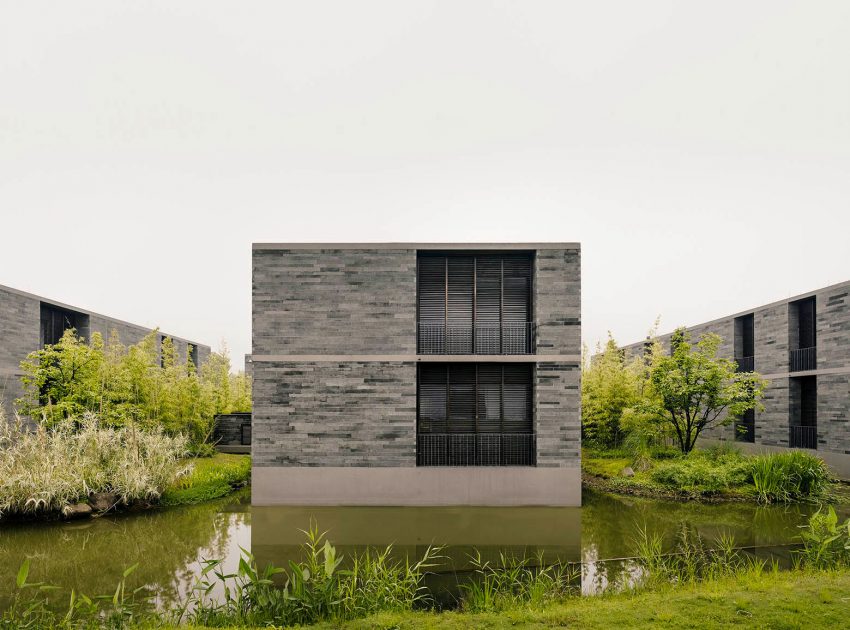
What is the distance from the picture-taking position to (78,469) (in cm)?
1013

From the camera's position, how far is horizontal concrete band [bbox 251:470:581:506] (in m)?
10.9

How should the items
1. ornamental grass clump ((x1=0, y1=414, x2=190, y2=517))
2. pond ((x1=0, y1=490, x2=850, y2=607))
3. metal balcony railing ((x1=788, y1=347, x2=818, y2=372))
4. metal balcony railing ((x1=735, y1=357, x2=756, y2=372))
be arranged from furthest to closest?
1. metal balcony railing ((x1=735, y1=357, x2=756, y2=372))
2. metal balcony railing ((x1=788, y1=347, x2=818, y2=372))
3. ornamental grass clump ((x1=0, y1=414, x2=190, y2=517))
4. pond ((x1=0, y1=490, x2=850, y2=607))

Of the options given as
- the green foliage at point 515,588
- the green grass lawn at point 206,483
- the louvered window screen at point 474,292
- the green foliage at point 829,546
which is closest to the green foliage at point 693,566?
the green foliage at point 829,546

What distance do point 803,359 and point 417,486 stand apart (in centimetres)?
1363

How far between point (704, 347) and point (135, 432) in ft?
52.5

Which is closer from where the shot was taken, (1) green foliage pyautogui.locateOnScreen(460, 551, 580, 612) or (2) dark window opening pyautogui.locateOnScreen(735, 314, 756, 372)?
(1) green foliage pyautogui.locateOnScreen(460, 551, 580, 612)

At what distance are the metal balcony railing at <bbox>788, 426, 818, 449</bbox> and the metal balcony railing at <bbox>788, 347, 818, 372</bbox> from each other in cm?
189

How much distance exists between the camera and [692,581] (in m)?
5.93

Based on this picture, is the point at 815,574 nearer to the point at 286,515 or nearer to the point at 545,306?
the point at 545,306

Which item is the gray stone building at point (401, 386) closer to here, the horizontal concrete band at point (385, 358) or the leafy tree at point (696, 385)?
the horizontal concrete band at point (385, 358)

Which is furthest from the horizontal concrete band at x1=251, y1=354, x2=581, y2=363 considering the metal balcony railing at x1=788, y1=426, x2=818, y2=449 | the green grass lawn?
the metal balcony railing at x1=788, y1=426, x2=818, y2=449

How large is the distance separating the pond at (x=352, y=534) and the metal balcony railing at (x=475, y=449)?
3.69 feet

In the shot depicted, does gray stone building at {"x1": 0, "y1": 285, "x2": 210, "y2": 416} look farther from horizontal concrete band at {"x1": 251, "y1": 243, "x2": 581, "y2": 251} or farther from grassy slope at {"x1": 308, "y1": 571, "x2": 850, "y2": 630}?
grassy slope at {"x1": 308, "y1": 571, "x2": 850, "y2": 630}

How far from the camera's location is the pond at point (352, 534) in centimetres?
720
